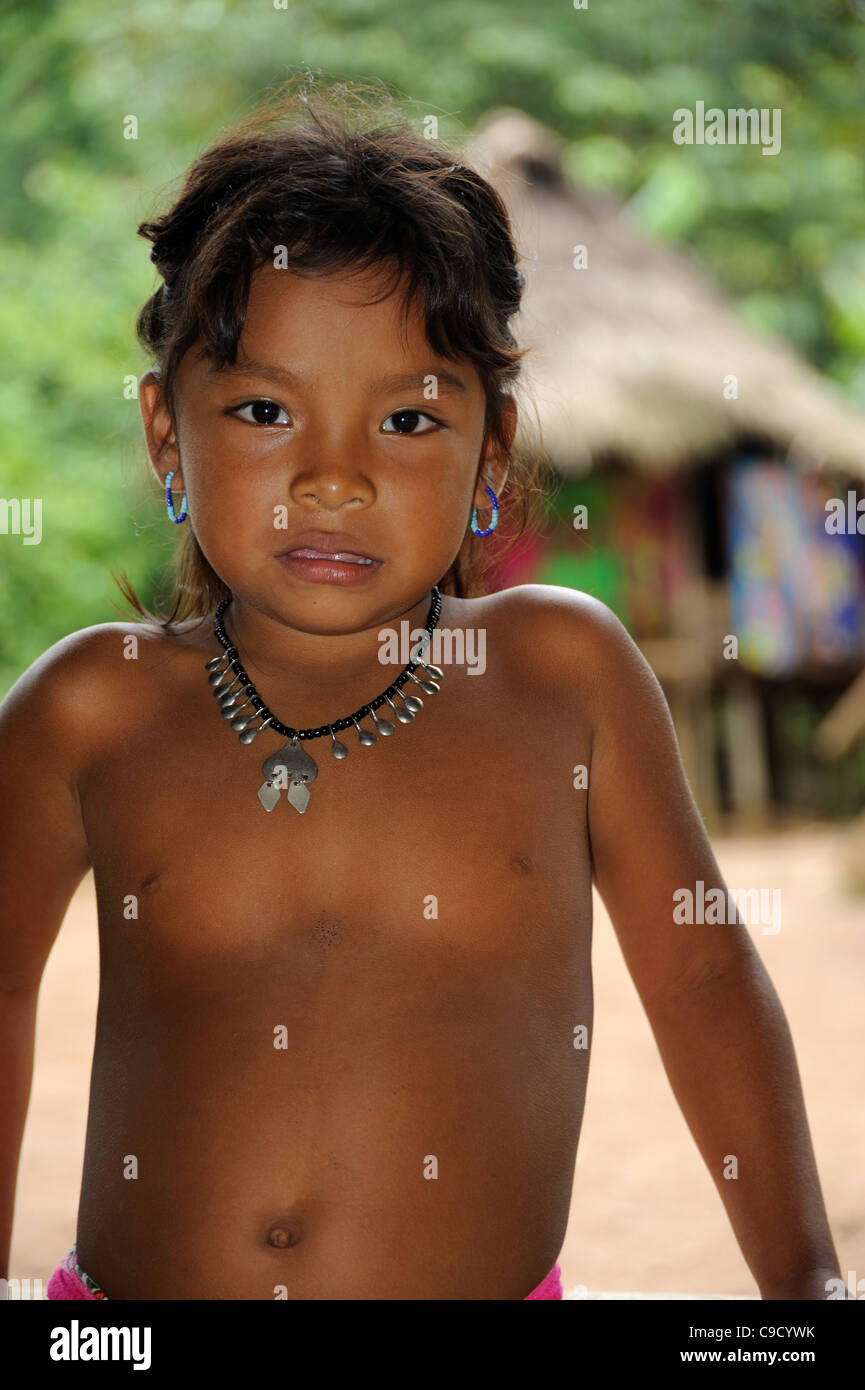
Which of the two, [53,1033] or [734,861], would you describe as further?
[734,861]

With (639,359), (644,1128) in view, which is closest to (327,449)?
A: (644,1128)

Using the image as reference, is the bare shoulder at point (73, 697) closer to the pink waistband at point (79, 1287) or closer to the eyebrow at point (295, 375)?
the eyebrow at point (295, 375)

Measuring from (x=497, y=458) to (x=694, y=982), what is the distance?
50 cm

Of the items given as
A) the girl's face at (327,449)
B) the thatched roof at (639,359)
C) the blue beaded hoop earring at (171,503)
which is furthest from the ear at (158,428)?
the thatched roof at (639,359)

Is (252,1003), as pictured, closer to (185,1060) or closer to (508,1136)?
(185,1060)

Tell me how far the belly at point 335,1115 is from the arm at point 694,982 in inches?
3.8

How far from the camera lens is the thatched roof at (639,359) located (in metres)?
7.56

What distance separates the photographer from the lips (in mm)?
1173

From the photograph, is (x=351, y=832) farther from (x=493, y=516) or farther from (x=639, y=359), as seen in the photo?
(x=639, y=359)

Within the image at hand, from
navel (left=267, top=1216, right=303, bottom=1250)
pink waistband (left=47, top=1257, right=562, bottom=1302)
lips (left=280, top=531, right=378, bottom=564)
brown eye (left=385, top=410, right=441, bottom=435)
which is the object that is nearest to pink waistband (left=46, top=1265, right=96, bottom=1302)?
pink waistband (left=47, top=1257, right=562, bottom=1302)

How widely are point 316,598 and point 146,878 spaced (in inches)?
11.2

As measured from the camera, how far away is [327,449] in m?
1.17

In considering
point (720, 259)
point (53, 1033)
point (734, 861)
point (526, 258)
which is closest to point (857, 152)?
point (720, 259)

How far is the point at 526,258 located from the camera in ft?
4.91
